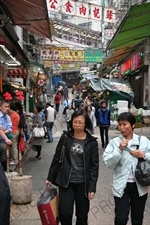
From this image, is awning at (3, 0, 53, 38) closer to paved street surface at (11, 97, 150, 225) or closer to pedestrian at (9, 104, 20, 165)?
pedestrian at (9, 104, 20, 165)

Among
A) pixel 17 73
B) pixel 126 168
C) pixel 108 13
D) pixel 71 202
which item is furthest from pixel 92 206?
pixel 108 13

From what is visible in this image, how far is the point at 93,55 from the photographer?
2423 cm

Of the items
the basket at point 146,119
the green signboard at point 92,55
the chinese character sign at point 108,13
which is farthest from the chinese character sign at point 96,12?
the green signboard at point 92,55

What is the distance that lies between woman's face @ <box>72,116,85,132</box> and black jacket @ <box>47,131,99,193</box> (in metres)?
0.12

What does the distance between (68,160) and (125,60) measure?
1931cm

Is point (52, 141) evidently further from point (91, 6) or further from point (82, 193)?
point (82, 193)

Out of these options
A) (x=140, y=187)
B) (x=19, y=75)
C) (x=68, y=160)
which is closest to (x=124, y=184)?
(x=140, y=187)

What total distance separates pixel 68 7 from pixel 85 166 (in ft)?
44.1

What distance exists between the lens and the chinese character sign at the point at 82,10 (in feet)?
53.8

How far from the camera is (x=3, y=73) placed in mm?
12875

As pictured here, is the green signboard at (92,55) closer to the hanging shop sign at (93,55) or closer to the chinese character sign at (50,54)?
the hanging shop sign at (93,55)

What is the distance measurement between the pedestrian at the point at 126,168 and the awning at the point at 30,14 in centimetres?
463

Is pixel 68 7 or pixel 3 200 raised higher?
pixel 68 7

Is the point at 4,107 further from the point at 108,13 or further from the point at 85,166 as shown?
the point at 108,13
